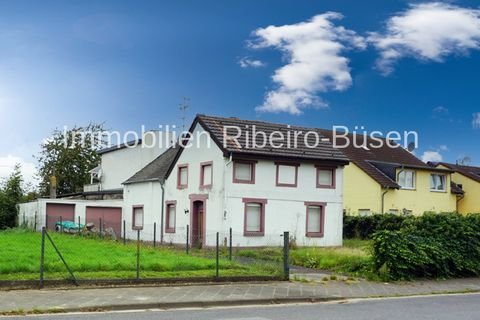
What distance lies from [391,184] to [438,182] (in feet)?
20.6

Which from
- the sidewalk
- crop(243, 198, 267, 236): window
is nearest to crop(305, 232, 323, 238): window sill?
crop(243, 198, 267, 236): window

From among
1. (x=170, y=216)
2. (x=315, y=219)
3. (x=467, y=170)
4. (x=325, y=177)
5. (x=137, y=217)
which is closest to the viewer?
(x=315, y=219)

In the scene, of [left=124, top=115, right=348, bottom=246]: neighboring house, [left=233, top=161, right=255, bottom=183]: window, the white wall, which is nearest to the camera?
[left=124, top=115, right=348, bottom=246]: neighboring house

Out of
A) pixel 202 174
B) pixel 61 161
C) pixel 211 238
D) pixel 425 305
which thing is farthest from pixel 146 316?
pixel 61 161

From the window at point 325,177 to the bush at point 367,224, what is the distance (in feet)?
15.9

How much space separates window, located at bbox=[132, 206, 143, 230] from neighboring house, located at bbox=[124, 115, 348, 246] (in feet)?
12.3

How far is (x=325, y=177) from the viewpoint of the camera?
35031 mm

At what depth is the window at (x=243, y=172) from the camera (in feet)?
106

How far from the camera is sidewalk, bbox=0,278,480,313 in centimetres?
1325

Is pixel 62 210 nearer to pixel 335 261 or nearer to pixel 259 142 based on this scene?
pixel 259 142

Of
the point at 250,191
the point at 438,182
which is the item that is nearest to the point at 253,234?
the point at 250,191

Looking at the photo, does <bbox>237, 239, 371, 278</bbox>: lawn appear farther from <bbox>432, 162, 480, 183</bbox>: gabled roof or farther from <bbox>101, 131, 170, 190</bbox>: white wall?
<bbox>432, 162, 480, 183</bbox>: gabled roof

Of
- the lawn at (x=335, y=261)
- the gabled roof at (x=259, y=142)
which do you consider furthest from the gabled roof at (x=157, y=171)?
the lawn at (x=335, y=261)

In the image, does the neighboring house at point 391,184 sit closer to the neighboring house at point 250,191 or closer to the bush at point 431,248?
the neighboring house at point 250,191
